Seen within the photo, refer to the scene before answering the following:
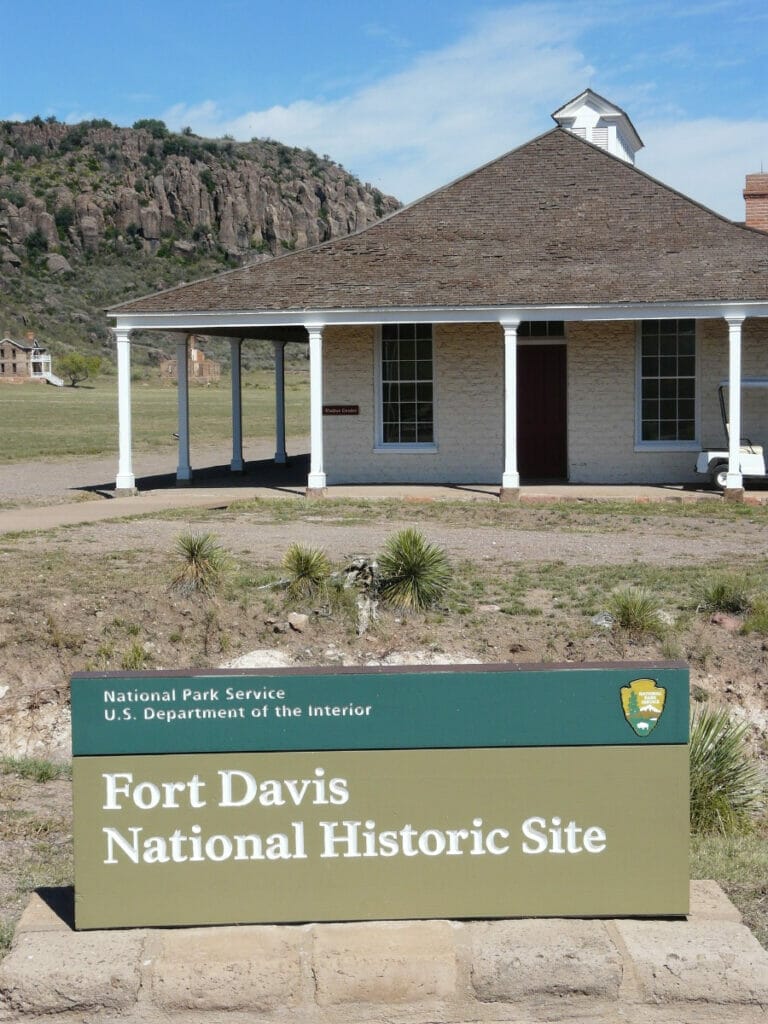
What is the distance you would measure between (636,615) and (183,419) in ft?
41.9

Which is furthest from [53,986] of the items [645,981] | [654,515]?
[654,515]

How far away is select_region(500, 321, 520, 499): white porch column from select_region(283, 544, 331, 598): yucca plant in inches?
309

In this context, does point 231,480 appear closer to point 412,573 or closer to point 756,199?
point 756,199

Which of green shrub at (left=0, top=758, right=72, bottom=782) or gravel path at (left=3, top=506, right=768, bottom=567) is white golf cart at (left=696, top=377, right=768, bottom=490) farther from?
green shrub at (left=0, top=758, right=72, bottom=782)

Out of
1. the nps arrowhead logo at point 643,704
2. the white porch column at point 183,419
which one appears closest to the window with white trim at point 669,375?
the white porch column at point 183,419

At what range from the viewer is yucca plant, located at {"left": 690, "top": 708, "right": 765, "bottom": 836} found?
6.86 m

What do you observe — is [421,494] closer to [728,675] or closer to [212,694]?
[728,675]

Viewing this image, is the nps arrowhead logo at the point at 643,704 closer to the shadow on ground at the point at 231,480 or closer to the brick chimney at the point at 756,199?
the shadow on ground at the point at 231,480

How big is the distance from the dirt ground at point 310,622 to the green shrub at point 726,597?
6.0 inches

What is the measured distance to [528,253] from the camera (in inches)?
836

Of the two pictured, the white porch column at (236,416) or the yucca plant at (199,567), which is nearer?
the yucca plant at (199,567)

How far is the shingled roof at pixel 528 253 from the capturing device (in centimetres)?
1986

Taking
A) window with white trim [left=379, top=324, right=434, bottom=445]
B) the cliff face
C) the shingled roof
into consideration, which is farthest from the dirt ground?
the cliff face

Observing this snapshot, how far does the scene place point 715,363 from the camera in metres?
21.1
